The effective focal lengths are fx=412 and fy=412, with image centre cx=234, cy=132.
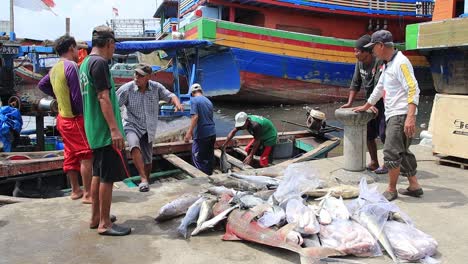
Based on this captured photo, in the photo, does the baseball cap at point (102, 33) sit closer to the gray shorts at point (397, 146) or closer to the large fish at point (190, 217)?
the large fish at point (190, 217)

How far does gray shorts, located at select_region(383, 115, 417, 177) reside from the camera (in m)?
4.17

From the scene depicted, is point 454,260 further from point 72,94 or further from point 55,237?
point 72,94

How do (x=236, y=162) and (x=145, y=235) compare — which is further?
(x=236, y=162)

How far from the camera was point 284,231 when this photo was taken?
321 cm

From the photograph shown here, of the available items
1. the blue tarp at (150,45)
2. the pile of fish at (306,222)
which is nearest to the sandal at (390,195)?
the pile of fish at (306,222)

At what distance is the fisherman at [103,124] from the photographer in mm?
3297

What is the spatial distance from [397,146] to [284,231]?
171cm

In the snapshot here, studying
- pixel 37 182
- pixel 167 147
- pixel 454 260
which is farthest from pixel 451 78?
pixel 37 182

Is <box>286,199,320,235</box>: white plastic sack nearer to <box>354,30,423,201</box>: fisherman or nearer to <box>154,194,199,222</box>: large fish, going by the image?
<box>154,194,199,222</box>: large fish

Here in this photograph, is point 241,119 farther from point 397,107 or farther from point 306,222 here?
point 306,222

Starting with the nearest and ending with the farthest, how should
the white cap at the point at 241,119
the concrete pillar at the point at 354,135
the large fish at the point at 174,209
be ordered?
the large fish at the point at 174,209, the concrete pillar at the point at 354,135, the white cap at the point at 241,119

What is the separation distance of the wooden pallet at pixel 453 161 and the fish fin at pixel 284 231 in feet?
11.6

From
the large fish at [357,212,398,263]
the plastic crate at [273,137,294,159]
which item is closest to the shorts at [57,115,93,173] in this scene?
the large fish at [357,212,398,263]

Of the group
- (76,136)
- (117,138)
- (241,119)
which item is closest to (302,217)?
(117,138)
